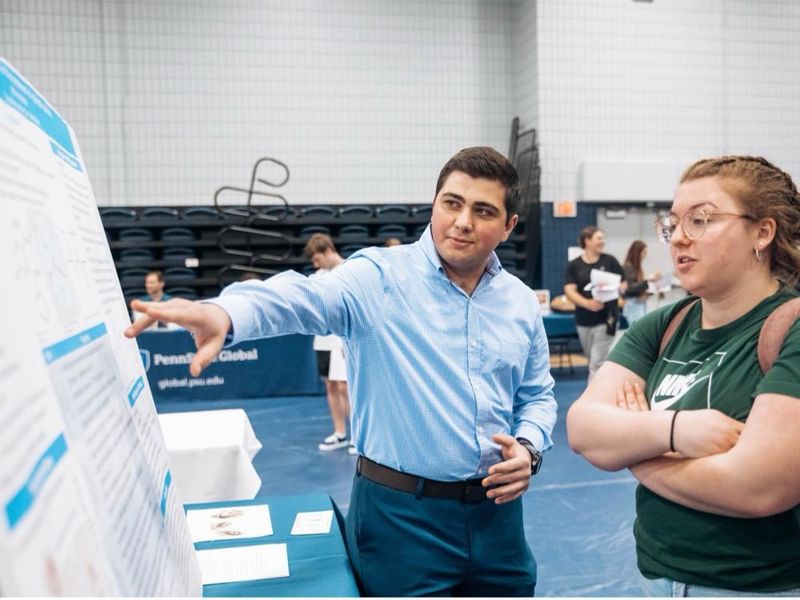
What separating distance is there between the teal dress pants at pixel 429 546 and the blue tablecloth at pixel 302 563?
91mm

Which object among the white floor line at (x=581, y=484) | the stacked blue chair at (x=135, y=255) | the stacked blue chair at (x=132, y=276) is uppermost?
the stacked blue chair at (x=135, y=255)

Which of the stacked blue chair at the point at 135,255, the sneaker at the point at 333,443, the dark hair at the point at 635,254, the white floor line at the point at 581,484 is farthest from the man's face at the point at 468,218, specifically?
the stacked blue chair at the point at 135,255

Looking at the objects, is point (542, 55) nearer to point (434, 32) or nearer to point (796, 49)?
point (434, 32)

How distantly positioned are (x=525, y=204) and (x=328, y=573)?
9.13 m

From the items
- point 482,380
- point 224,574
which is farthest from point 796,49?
point 224,574

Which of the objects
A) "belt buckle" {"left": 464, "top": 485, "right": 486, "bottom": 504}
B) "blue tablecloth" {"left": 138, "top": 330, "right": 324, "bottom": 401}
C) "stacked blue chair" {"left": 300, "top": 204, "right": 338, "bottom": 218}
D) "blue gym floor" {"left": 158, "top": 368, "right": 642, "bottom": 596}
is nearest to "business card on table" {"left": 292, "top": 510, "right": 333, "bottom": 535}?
"belt buckle" {"left": 464, "top": 485, "right": 486, "bottom": 504}

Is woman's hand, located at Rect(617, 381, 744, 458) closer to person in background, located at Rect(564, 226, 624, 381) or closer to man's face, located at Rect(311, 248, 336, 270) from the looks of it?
man's face, located at Rect(311, 248, 336, 270)

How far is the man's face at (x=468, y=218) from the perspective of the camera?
5.51ft

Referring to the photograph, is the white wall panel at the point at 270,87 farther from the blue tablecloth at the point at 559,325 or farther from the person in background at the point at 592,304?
the person in background at the point at 592,304

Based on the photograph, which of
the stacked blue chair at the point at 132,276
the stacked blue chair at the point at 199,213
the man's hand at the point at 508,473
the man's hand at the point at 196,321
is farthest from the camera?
the stacked blue chair at the point at 199,213

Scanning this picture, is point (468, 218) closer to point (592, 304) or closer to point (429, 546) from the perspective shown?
point (429, 546)

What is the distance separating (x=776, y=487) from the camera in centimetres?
111

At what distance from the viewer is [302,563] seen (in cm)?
152

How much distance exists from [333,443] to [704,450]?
4264 mm
